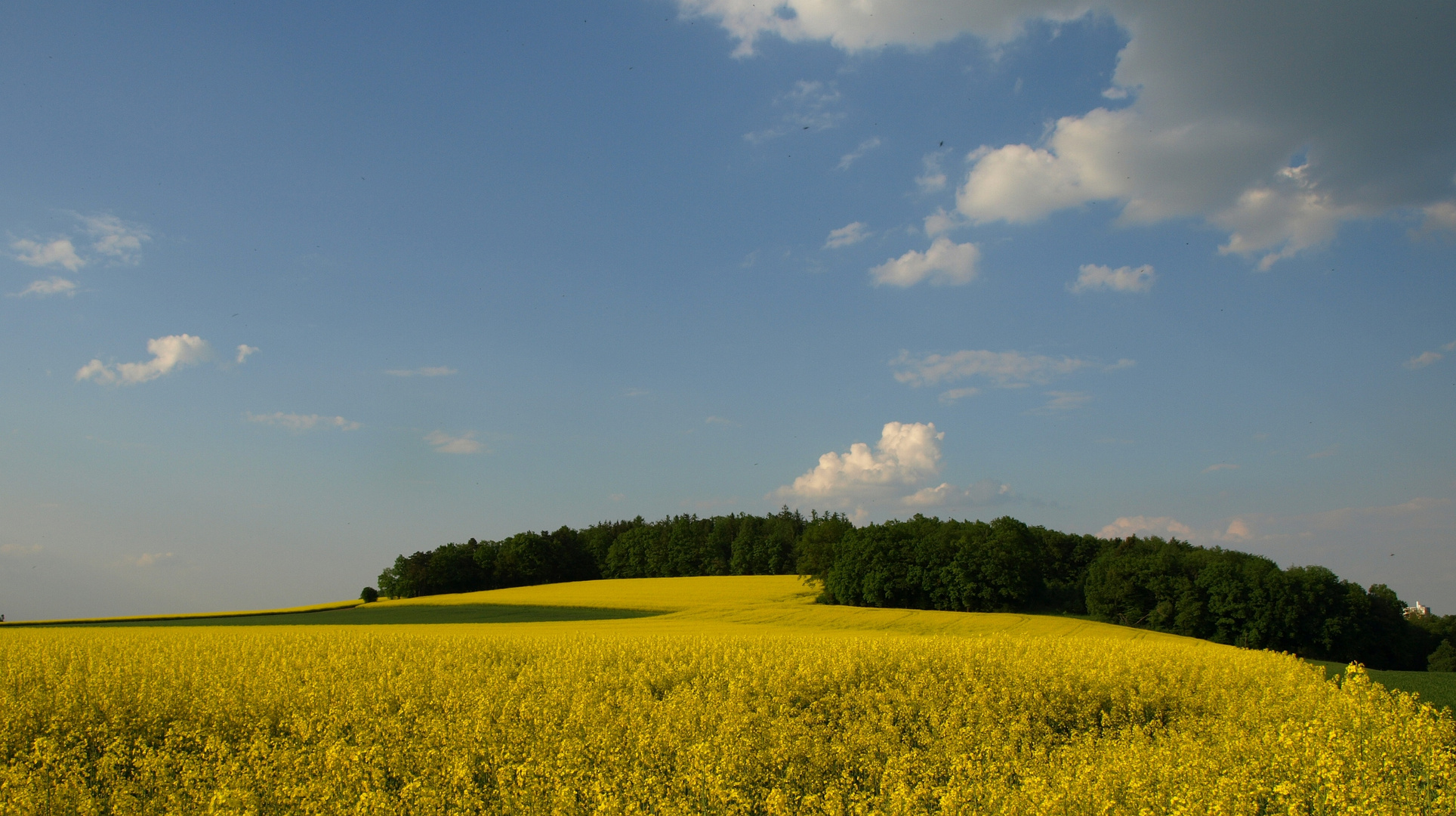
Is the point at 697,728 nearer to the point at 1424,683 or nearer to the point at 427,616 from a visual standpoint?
the point at 1424,683

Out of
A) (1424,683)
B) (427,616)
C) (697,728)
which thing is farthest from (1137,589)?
(697,728)

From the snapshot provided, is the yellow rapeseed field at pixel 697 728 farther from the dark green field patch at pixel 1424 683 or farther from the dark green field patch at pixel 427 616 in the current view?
the dark green field patch at pixel 427 616

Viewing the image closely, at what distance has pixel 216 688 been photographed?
41.1ft

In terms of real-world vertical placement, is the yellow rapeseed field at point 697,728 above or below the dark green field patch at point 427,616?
above

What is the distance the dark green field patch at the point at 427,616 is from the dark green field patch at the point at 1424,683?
32.7 m

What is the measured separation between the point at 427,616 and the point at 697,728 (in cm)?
4431

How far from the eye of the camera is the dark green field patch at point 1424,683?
20234 millimetres

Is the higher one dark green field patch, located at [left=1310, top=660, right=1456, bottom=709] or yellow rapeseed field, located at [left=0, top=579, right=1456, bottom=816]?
yellow rapeseed field, located at [left=0, top=579, right=1456, bottom=816]

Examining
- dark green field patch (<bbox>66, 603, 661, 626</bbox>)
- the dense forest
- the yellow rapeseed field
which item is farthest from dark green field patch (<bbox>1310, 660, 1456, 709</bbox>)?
dark green field patch (<bbox>66, 603, 661, 626</bbox>)

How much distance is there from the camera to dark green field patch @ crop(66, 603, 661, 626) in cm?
4525

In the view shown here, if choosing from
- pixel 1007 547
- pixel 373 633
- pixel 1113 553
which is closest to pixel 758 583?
pixel 1007 547

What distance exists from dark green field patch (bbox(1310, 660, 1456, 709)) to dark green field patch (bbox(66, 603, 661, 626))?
107ft

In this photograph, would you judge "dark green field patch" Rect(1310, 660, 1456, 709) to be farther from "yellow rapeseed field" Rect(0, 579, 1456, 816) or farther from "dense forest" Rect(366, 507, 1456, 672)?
"dense forest" Rect(366, 507, 1456, 672)

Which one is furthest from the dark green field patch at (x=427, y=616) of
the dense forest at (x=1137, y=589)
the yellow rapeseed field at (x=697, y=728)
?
the yellow rapeseed field at (x=697, y=728)
